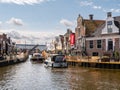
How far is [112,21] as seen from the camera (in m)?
70.2

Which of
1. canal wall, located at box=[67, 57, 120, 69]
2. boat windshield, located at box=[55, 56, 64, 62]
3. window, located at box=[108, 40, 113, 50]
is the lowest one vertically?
canal wall, located at box=[67, 57, 120, 69]

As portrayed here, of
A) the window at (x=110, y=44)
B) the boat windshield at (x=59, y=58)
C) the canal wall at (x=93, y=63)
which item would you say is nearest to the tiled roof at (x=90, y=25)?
the canal wall at (x=93, y=63)

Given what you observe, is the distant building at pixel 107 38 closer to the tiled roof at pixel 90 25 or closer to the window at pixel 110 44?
the window at pixel 110 44

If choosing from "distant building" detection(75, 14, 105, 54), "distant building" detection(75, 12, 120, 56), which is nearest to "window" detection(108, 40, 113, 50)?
"distant building" detection(75, 12, 120, 56)

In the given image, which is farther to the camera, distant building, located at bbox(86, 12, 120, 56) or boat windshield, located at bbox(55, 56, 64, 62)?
distant building, located at bbox(86, 12, 120, 56)

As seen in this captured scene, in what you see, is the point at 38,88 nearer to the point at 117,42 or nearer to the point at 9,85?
the point at 9,85

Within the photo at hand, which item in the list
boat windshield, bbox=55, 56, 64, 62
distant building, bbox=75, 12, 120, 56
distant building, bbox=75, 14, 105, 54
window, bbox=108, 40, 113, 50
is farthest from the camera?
distant building, bbox=75, 14, 105, 54

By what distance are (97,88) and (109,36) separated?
38.6 meters

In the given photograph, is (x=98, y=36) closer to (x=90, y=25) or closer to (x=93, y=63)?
(x=90, y=25)

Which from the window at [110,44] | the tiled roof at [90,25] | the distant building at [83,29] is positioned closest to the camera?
the window at [110,44]

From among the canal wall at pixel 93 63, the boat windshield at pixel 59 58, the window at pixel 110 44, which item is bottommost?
the canal wall at pixel 93 63

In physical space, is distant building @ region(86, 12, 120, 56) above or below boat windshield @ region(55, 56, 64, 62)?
above

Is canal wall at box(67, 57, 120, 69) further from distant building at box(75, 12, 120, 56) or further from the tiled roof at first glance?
the tiled roof

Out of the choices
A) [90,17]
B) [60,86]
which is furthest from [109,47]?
[60,86]
